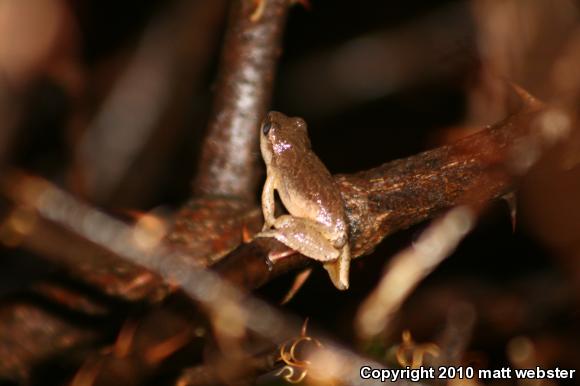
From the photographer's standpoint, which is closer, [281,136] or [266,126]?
[281,136]

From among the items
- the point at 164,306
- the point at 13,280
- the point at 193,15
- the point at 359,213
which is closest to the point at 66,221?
the point at 164,306

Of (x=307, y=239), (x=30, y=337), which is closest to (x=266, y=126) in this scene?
(x=307, y=239)

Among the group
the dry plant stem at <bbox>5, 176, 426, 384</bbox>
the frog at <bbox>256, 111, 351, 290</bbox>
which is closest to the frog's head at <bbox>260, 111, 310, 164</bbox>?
the frog at <bbox>256, 111, 351, 290</bbox>

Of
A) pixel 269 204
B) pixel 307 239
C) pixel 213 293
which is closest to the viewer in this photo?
pixel 213 293

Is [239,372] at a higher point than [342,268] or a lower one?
lower

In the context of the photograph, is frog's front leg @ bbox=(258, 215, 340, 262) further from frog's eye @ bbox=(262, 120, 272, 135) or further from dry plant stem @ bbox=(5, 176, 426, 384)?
frog's eye @ bbox=(262, 120, 272, 135)

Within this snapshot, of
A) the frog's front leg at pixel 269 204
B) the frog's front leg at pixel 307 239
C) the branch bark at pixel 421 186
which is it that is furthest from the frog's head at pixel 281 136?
the frog's front leg at pixel 307 239

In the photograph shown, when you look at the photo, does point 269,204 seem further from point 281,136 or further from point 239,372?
point 239,372
